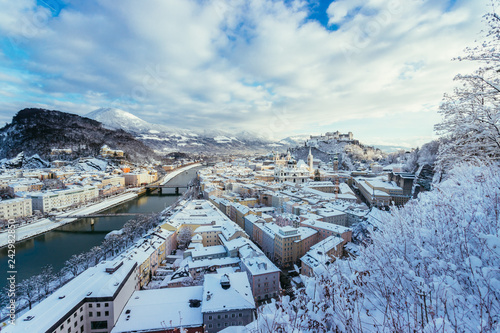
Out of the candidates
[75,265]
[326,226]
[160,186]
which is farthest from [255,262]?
[160,186]

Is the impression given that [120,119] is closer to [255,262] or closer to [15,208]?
[15,208]

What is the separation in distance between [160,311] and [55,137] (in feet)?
159

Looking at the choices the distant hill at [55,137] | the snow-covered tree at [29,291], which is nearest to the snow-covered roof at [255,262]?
the snow-covered tree at [29,291]

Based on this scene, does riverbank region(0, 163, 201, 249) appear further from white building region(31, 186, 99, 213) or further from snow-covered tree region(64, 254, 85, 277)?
snow-covered tree region(64, 254, 85, 277)

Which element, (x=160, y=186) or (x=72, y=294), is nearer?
(x=72, y=294)

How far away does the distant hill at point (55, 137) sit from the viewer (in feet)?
122

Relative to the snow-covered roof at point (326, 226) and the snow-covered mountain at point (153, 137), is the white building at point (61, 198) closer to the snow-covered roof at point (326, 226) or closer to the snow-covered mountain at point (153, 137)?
the snow-covered roof at point (326, 226)

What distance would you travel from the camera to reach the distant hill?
3713 cm

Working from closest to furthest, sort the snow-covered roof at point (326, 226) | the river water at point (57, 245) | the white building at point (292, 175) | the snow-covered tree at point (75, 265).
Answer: the snow-covered tree at point (75, 265) < the river water at point (57, 245) < the snow-covered roof at point (326, 226) < the white building at point (292, 175)

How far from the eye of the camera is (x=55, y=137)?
40.8 m

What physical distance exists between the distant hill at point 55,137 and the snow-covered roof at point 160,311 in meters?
42.8

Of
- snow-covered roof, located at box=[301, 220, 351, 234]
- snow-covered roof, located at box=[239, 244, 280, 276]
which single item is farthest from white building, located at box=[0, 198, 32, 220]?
snow-covered roof, located at box=[301, 220, 351, 234]

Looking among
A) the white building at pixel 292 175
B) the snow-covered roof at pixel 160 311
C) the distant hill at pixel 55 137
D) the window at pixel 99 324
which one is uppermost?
the distant hill at pixel 55 137

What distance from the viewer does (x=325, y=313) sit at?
148 cm
